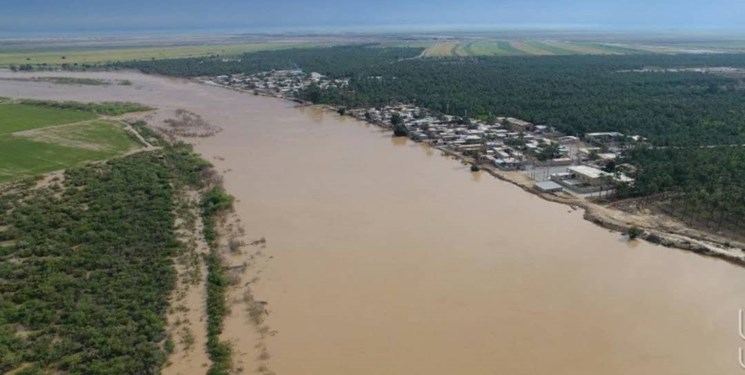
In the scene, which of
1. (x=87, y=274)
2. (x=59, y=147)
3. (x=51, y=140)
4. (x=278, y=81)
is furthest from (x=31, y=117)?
(x=87, y=274)

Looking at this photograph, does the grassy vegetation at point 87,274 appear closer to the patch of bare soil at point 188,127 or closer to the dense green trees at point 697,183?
the patch of bare soil at point 188,127

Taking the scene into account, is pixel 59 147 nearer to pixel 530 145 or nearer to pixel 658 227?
pixel 530 145

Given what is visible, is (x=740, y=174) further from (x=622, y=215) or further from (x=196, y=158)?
(x=196, y=158)

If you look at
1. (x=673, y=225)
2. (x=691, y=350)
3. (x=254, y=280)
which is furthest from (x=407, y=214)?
(x=691, y=350)

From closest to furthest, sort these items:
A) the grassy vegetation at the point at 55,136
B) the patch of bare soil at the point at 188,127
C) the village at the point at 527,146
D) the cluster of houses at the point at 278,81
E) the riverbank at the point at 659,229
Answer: the riverbank at the point at 659,229, the village at the point at 527,146, the grassy vegetation at the point at 55,136, the patch of bare soil at the point at 188,127, the cluster of houses at the point at 278,81

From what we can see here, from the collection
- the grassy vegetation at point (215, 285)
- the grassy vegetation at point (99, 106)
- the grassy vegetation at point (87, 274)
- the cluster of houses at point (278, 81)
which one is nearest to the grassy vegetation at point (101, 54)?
the cluster of houses at point (278, 81)
